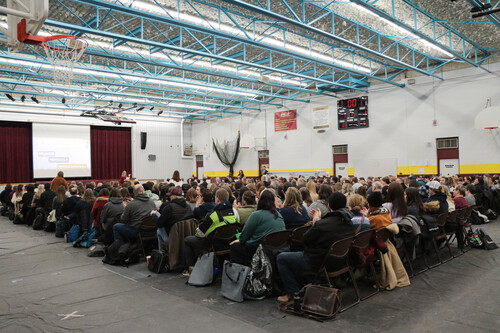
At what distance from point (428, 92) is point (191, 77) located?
29.7ft

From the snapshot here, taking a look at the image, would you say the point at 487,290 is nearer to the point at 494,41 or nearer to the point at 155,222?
the point at 155,222

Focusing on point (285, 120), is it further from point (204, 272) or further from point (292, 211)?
point (204, 272)

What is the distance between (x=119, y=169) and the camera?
20391 millimetres

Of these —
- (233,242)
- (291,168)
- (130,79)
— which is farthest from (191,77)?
(233,242)

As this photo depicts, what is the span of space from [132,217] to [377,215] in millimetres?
3323

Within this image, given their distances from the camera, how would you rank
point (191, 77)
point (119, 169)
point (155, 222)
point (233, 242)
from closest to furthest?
1. point (233, 242)
2. point (155, 222)
3. point (191, 77)
4. point (119, 169)

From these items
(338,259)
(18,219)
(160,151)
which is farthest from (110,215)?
(160,151)

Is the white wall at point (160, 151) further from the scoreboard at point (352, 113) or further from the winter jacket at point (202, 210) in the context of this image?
the winter jacket at point (202, 210)

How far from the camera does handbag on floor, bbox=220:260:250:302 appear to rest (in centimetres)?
356

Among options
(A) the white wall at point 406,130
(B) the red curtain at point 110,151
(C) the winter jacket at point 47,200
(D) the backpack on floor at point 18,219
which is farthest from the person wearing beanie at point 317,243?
(B) the red curtain at point 110,151

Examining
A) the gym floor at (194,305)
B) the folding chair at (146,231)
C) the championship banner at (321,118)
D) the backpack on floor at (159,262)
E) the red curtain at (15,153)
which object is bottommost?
the gym floor at (194,305)

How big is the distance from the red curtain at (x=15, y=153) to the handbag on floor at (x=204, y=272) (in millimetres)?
17037

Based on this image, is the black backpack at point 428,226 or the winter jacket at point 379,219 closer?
the winter jacket at point 379,219

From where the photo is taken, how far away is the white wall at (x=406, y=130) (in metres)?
11.8
